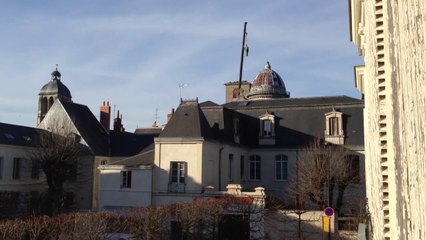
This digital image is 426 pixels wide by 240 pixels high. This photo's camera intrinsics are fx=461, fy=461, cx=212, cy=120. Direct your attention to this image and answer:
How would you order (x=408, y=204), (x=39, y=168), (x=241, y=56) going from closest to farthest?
1. (x=408, y=204)
2. (x=39, y=168)
3. (x=241, y=56)

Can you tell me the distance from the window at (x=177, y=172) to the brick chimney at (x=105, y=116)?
14.7m

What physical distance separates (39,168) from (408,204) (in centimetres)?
3388

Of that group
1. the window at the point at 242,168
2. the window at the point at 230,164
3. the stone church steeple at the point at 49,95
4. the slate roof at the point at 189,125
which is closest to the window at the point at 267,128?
the window at the point at 242,168

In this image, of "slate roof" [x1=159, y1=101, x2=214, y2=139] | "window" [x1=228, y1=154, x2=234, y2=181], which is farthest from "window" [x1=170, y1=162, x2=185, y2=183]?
"window" [x1=228, y1=154, x2=234, y2=181]

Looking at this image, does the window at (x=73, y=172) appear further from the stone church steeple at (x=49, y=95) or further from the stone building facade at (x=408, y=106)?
the stone building facade at (x=408, y=106)

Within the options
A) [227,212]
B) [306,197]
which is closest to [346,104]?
[306,197]

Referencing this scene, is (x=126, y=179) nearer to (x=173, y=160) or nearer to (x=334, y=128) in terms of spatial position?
(x=173, y=160)

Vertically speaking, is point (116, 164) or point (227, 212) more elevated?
point (116, 164)

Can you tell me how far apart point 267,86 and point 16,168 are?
2311 centimetres

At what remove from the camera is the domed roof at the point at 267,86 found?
143ft

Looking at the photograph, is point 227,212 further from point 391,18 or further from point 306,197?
point 391,18

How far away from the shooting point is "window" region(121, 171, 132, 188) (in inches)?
1088

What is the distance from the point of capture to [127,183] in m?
27.8

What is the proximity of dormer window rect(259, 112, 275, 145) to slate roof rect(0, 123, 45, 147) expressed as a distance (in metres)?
16.8
